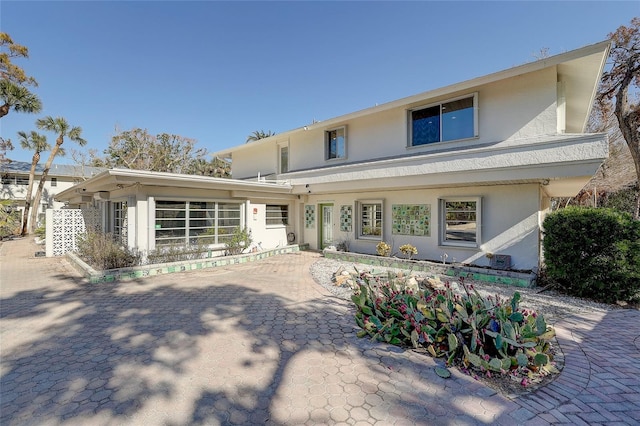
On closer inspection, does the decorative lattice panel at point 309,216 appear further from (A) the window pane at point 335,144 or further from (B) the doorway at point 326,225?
(A) the window pane at point 335,144

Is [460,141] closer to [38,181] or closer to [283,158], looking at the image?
[283,158]

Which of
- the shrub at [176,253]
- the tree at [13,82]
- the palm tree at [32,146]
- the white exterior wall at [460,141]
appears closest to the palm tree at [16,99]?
the tree at [13,82]

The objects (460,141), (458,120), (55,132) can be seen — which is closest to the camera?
(460,141)

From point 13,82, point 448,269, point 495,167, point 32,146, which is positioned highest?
point 13,82

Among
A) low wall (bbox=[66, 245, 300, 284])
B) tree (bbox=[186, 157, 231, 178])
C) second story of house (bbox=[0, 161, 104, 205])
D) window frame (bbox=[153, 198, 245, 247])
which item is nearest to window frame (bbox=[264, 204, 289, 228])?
window frame (bbox=[153, 198, 245, 247])

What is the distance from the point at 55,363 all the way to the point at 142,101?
72.5 feet

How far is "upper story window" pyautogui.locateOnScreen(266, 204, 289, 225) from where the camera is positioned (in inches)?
540

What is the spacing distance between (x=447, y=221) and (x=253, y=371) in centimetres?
883

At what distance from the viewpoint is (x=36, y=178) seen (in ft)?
93.5

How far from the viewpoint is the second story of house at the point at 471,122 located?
25.9ft

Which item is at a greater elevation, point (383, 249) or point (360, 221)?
point (360, 221)

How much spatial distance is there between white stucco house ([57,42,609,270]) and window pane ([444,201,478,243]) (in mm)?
37

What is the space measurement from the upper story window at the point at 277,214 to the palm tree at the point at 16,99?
2152cm

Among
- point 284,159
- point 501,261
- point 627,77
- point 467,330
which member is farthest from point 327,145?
point 627,77
